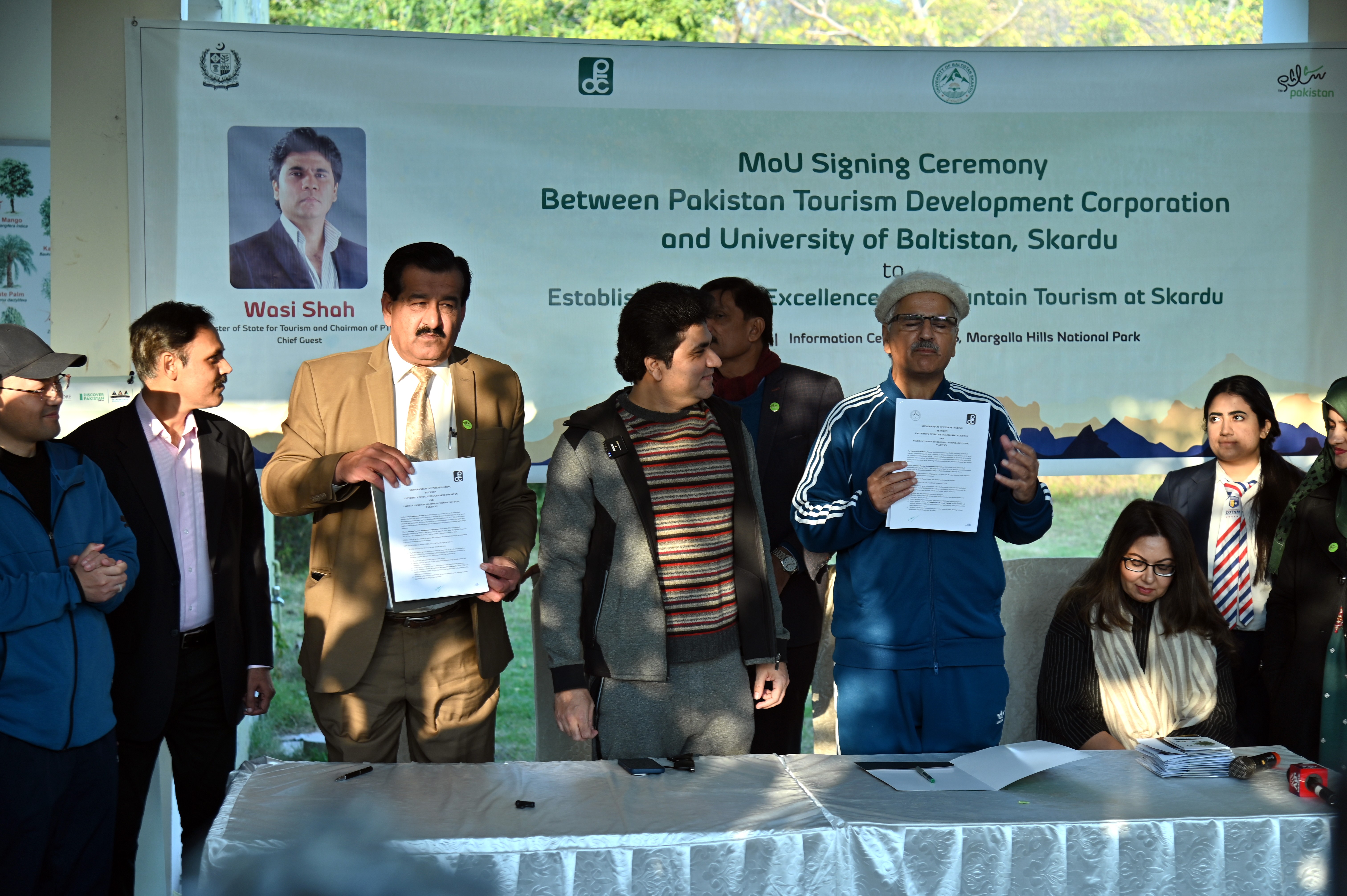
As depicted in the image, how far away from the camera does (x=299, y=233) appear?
431cm

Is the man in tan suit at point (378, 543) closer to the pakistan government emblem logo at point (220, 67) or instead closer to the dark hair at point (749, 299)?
the dark hair at point (749, 299)

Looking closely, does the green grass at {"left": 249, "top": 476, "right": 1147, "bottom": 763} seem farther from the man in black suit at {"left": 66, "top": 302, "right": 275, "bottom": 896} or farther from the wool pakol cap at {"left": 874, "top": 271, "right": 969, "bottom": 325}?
the wool pakol cap at {"left": 874, "top": 271, "right": 969, "bottom": 325}

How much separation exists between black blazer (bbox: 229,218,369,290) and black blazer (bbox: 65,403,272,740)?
1035 mm

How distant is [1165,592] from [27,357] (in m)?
3.35

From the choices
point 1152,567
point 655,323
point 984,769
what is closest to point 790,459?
point 655,323

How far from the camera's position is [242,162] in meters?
4.25

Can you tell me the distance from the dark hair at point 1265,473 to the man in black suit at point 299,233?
132 inches

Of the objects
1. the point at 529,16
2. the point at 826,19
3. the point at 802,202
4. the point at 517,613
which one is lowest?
the point at 517,613

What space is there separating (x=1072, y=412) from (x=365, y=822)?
4349mm

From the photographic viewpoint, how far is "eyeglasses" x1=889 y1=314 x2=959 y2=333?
3145mm

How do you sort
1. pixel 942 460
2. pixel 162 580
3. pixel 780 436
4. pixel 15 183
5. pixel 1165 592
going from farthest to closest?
1. pixel 15 183
2. pixel 780 436
3. pixel 1165 592
4. pixel 162 580
5. pixel 942 460

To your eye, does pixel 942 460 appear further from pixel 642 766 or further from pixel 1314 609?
pixel 1314 609

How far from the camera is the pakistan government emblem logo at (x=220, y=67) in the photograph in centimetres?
420

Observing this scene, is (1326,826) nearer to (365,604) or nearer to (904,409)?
(904,409)
